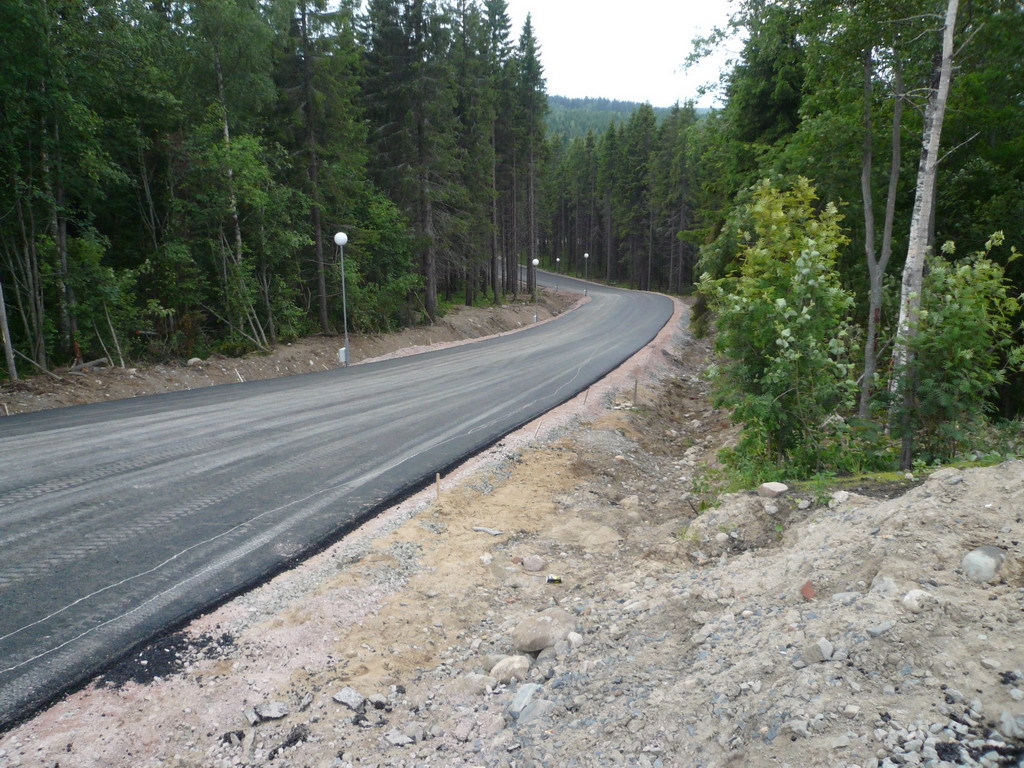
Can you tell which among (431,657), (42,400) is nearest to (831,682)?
(431,657)

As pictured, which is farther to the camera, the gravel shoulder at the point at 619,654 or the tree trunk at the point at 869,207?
the tree trunk at the point at 869,207

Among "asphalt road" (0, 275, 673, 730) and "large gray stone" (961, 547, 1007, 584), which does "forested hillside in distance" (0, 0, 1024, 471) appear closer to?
"large gray stone" (961, 547, 1007, 584)

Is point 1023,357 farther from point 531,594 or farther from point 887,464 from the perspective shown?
point 531,594

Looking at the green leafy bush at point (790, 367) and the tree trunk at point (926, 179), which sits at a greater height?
the tree trunk at point (926, 179)

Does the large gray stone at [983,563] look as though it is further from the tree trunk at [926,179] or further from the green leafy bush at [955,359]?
the tree trunk at [926,179]

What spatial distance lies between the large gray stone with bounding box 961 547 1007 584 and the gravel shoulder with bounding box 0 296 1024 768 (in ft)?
0.05

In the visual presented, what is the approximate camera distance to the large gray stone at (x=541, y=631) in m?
3.83

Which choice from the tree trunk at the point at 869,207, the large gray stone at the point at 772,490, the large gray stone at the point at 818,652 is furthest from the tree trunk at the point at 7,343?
the tree trunk at the point at 869,207

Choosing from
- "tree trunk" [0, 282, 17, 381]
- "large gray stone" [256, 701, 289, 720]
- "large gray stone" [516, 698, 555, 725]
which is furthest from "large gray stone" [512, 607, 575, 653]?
"tree trunk" [0, 282, 17, 381]

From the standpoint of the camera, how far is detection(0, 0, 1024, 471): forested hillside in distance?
20.3ft

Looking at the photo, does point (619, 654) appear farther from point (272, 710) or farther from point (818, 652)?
point (272, 710)

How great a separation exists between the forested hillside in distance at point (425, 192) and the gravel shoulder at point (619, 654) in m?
1.68

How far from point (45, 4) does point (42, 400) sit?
7455 millimetres

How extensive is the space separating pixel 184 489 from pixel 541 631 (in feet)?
15.0
